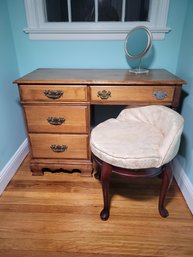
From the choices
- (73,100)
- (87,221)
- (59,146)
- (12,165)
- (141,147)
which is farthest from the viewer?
(12,165)

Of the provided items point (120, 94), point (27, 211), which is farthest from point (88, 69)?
point (27, 211)

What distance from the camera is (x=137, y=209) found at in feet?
4.25

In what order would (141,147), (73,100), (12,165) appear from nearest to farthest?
1. (141,147)
2. (73,100)
3. (12,165)

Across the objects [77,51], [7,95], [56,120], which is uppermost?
[77,51]

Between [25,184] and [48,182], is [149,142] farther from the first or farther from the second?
[25,184]

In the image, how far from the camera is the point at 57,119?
1391mm

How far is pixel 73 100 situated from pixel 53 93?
0.48 feet

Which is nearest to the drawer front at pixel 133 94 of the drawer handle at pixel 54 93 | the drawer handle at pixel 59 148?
the drawer handle at pixel 54 93

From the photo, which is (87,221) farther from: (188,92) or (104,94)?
(188,92)

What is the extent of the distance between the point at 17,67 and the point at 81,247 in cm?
152

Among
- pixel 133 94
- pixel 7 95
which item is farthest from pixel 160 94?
pixel 7 95

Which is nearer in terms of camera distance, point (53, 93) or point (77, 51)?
point (53, 93)

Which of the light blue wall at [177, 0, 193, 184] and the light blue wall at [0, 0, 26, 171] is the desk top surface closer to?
the light blue wall at [177, 0, 193, 184]

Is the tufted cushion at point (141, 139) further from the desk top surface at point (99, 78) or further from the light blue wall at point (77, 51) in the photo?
the light blue wall at point (77, 51)
